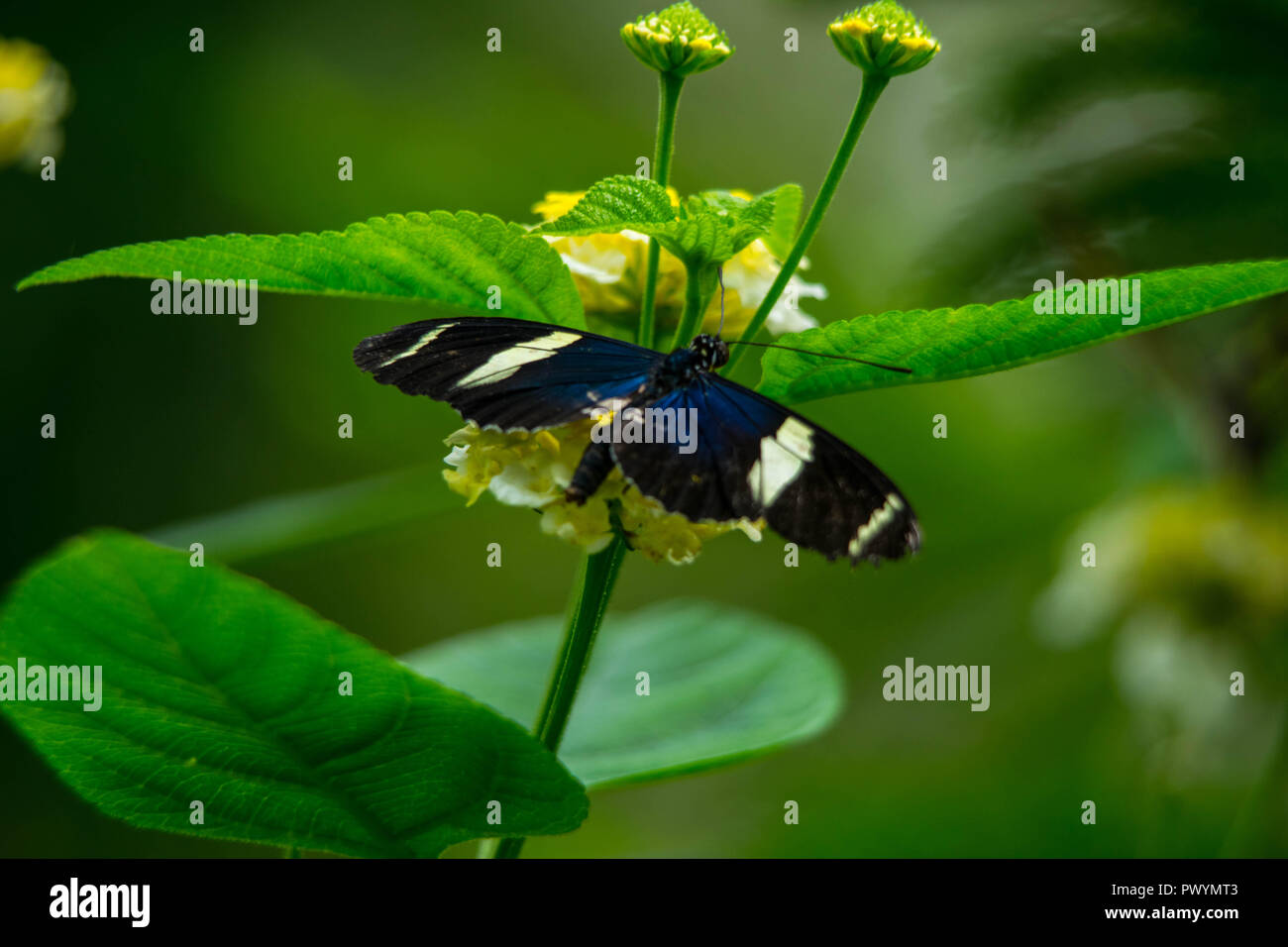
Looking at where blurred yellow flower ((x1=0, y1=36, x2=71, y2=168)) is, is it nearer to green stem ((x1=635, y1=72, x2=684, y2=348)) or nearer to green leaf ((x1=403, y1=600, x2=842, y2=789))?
→ green leaf ((x1=403, y1=600, x2=842, y2=789))

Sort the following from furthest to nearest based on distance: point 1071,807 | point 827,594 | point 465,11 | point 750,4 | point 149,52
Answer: point 465,11 < point 149,52 < point 827,594 < point 750,4 < point 1071,807

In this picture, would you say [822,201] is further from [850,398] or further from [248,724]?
[850,398]

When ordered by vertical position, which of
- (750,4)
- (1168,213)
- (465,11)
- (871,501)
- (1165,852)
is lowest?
(1165,852)

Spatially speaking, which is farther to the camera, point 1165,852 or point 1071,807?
point 1071,807

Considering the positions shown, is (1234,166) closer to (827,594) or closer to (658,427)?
(658,427)

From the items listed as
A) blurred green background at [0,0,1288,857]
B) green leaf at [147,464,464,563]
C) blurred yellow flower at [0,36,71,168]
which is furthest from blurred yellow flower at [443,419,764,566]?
blurred yellow flower at [0,36,71,168]

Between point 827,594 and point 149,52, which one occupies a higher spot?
point 149,52

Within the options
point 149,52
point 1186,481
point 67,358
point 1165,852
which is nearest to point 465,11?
point 149,52
